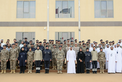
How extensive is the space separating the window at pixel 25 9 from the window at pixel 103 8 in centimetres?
764

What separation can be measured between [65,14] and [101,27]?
4526 millimetres

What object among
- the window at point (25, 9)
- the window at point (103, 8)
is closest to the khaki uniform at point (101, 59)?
the window at point (103, 8)

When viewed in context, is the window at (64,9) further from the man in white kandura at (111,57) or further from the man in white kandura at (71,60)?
the man in white kandura at (111,57)

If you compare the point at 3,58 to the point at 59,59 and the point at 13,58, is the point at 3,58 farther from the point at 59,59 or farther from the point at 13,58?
the point at 59,59

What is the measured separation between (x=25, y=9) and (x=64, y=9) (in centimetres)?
472

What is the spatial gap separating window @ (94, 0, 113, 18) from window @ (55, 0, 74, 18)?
9.81ft

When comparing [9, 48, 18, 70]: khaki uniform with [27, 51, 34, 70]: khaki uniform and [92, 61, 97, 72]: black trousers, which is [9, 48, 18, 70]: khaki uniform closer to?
[27, 51, 34, 70]: khaki uniform

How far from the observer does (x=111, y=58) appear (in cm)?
1136

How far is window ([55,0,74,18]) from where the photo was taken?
57.7 ft

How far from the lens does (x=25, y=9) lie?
1780 centimetres

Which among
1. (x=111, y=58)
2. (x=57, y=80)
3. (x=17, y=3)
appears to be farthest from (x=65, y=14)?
(x=57, y=80)

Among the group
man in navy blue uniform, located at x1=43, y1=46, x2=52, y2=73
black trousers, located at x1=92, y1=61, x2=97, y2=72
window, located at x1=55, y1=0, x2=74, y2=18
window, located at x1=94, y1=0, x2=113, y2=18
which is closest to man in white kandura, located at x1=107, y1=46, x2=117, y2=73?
black trousers, located at x1=92, y1=61, x2=97, y2=72

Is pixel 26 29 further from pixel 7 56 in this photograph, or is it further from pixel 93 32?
pixel 93 32

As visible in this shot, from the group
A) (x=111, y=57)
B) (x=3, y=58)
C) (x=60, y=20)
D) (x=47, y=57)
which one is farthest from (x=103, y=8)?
(x=3, y=58)
